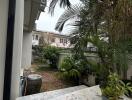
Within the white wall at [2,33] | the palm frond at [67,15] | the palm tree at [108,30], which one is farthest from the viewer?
the palm frond at [67,15]

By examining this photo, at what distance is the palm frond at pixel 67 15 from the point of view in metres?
5.27

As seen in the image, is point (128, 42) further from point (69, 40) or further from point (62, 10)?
point (62, 10)

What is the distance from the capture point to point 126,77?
4.68m

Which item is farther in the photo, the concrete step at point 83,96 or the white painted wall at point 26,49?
the white painted wall at point 26,49

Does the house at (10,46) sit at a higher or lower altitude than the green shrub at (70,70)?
higher

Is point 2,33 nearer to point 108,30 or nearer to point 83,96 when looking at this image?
point 83,96

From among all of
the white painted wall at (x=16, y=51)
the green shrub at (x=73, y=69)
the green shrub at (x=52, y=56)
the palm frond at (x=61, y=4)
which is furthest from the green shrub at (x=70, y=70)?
the white painted wall at (x=16, y=51)

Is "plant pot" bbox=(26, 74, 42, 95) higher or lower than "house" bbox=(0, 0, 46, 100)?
lower

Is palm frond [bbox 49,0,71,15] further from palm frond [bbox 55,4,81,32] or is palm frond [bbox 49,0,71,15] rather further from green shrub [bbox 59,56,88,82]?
green shrub [bbox 59,56,88,82]

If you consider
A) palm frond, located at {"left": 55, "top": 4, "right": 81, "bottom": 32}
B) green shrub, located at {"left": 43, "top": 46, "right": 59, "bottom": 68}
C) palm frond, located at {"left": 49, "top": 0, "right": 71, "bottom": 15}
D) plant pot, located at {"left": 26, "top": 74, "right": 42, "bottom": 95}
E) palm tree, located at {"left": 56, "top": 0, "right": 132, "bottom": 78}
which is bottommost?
plant pot, located at {"left": 26, "top": 74, "right": 42, "bottom": 95}

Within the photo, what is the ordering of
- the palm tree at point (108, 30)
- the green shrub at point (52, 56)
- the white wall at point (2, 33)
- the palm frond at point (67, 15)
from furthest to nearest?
the green shrub at point (52, 56), the palm frond at point (67, 15), the palm tree at point (108, 30), the white wall at point (2, 33)

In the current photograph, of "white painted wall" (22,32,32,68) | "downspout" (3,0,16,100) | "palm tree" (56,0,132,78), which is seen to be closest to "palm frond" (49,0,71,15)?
"palm tree" (56,0,132,78)

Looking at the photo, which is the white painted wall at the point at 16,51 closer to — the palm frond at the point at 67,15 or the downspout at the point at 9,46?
the downspout at the point at 9,46

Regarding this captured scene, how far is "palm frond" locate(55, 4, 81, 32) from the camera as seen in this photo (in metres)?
5.27
